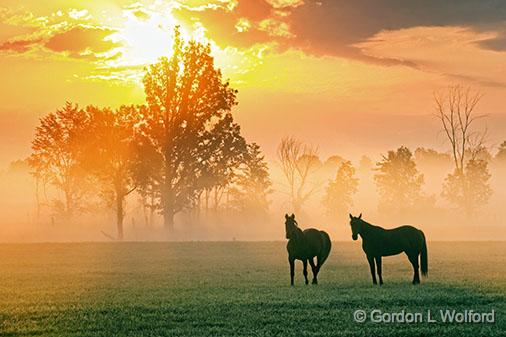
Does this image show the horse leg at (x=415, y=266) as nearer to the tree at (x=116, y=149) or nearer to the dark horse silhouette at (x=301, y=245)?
the dark horse silhouette at (x=301, y=245)

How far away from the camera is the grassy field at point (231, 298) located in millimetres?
17484

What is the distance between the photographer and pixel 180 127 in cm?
7919

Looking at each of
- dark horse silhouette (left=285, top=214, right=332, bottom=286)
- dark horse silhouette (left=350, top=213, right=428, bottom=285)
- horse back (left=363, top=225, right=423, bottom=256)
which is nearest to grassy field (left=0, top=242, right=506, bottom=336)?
dark horse silhouette (left=285, top=214, right=332, bottom=286)

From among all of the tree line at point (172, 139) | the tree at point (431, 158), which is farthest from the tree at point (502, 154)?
the tree line at point (172, 139)

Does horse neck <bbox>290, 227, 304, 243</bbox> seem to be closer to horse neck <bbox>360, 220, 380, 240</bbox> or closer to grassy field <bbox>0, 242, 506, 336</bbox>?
grassy field <bbox>0, 242, 506, 336</bbox>

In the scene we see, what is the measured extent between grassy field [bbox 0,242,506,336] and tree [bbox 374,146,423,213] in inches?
3163

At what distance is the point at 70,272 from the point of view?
37812mm

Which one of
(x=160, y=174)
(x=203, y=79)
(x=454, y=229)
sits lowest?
(x=454, y=229)

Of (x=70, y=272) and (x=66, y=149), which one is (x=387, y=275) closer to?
(x=70, y=272)

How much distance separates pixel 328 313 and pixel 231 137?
63.1 m

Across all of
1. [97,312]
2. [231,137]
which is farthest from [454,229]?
[97,312]

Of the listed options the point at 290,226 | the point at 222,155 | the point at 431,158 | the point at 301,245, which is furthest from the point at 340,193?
the point at 290,226

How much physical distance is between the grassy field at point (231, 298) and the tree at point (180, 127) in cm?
3780

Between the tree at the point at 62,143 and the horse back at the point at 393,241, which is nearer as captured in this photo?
the horse back at the point at 393,241
